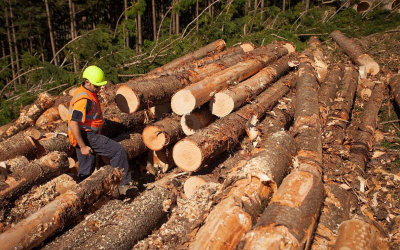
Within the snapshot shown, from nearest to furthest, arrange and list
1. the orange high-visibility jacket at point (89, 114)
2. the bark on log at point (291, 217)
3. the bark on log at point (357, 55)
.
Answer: the bark on log at point (291, 217) → the orange high-visibility jacket at point (89, 114) → the bark on log at point (357, 55)

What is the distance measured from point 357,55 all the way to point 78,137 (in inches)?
340

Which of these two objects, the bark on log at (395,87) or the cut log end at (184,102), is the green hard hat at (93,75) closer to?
the cut log end at (184,102)

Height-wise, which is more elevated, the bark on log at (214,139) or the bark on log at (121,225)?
the bark on log at (214,139)

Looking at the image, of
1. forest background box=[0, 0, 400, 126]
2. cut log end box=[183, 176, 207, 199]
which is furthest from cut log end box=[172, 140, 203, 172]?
forest background box=[0, 0, 400, 126]

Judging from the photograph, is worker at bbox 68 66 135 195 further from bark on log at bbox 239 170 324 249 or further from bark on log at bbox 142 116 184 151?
bark on log at bbox 239 170 324 249

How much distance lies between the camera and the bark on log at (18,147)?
417 cm

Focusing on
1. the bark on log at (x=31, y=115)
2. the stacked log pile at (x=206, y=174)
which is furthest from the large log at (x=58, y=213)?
the bark on log at (x=31, y=115)

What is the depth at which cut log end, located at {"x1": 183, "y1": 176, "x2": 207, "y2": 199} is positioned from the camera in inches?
164

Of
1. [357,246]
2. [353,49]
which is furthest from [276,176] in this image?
[353,49]

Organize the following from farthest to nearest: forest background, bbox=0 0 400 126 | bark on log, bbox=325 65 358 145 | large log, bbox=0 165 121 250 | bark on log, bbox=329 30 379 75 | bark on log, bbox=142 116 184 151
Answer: forest background, bbox=0 0 400 126 → bark on log, bbox=329 30 379 75 → bark on log, bbox=325 65 358 145 → bark on log, bbox=142 116 184 151 → large log, bbox=0 165 121 250

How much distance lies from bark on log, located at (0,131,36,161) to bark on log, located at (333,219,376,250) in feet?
13.6

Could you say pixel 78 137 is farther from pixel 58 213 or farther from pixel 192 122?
pixel 192 122

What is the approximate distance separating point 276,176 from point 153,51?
8.21m

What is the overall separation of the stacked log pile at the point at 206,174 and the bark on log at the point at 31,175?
0.01m
